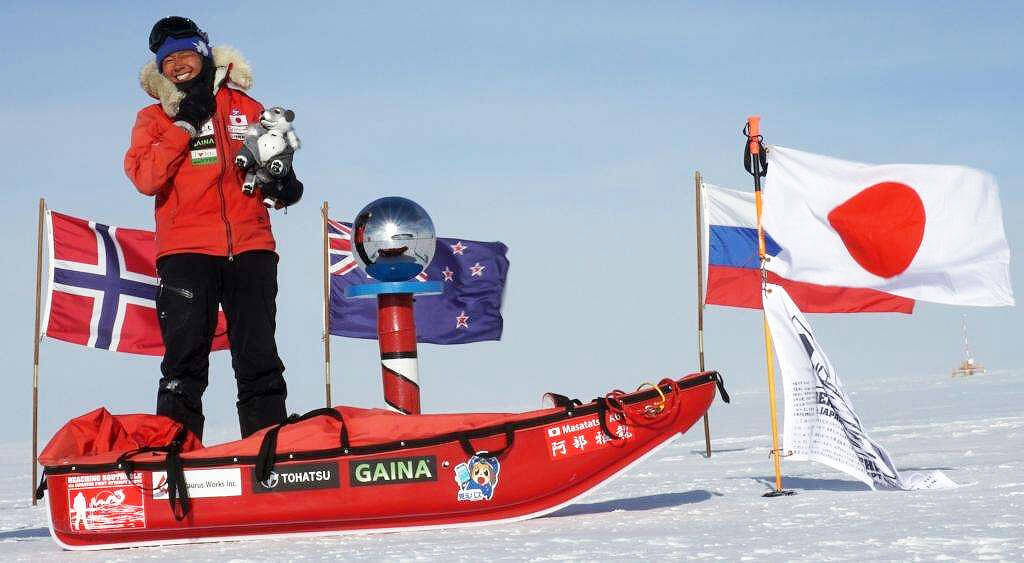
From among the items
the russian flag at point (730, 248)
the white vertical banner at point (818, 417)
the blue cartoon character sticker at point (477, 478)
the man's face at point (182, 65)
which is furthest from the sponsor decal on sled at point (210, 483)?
the russian flag at point (730, 248)

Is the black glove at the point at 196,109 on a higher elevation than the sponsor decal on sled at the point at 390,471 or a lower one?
higher

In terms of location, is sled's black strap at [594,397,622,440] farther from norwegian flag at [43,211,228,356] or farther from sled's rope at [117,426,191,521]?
norwegian flag at [43,211,228,356]

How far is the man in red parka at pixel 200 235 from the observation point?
526 centimetres

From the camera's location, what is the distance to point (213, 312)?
17.6 feet

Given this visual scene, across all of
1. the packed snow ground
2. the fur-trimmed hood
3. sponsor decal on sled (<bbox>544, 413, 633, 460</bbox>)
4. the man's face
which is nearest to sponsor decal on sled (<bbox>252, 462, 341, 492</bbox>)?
the packed snow ground

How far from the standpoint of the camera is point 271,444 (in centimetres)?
475

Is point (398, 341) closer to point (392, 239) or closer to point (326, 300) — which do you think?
point (392, 239)

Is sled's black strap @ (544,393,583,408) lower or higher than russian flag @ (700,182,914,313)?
lower

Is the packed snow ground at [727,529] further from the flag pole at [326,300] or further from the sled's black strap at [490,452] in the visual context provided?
the flag pole at [326,300]

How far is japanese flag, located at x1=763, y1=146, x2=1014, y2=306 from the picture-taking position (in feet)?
19.0

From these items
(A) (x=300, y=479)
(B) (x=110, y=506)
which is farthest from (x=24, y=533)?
(A) (x=300, y=479)

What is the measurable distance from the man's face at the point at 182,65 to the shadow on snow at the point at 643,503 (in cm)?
263

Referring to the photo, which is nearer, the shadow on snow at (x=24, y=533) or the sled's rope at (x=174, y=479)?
the sled's rope at (x=174, y=479)

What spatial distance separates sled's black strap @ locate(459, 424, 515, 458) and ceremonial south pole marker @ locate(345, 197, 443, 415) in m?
0.95
